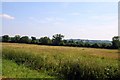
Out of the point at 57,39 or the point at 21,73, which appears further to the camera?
the point at 57,39

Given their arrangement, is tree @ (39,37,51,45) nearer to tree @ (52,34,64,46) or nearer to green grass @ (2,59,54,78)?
tree @ (52,34,64,46)

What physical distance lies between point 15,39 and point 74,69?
82927 mm

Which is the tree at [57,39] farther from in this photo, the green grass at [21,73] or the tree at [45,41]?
the green grass at [21,73]

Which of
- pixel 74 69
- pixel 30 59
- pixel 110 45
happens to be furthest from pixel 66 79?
pixel 110 45

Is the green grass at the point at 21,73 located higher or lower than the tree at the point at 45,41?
lower

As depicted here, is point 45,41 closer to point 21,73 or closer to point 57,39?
point 57,39

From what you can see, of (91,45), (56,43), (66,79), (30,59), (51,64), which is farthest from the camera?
(56,43)

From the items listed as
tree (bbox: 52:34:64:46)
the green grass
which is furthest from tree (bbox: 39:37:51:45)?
the green grass

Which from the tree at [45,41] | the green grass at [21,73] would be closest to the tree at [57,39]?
the tree at [45,41]

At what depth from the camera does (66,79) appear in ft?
43.2

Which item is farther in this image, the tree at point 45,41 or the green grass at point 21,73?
the tree at point 45,41

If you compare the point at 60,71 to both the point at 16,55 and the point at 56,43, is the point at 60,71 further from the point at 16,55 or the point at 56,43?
the point at 56,43

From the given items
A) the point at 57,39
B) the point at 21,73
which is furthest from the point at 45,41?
the point at 21,73

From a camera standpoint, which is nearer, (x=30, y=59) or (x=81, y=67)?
(x=81, y=67)
